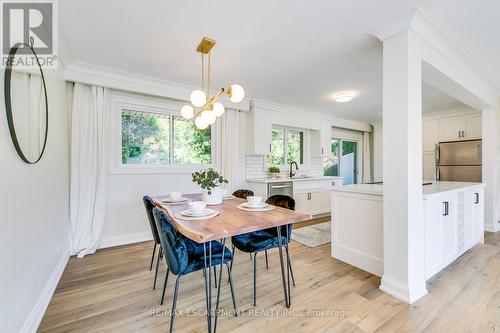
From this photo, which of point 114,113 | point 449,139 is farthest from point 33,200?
point 449,139

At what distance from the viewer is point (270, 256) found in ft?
9.35

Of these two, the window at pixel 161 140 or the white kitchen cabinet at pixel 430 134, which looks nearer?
the window at pixel 161 140

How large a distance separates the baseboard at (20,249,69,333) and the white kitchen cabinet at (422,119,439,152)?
6.90 metres

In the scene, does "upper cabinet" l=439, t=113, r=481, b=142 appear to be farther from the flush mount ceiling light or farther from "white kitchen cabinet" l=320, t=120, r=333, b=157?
the flush mount ceiling light

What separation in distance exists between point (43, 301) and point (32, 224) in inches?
26.2

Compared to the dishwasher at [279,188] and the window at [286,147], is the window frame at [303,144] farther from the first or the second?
the dishwasher at [279,188]

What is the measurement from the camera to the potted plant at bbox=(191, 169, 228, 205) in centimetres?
221

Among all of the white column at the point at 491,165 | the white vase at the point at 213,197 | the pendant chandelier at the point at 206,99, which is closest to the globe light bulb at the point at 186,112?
the pendant chandelier at the point at 206,99

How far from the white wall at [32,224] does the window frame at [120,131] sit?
0.65 meters

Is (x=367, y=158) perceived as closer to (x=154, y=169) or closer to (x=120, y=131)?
(x=154, y=169)

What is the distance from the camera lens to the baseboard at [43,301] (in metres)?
1.52

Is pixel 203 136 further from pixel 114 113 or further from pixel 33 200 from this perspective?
pixel 33 200

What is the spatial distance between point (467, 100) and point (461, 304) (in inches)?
118

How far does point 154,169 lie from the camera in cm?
355
